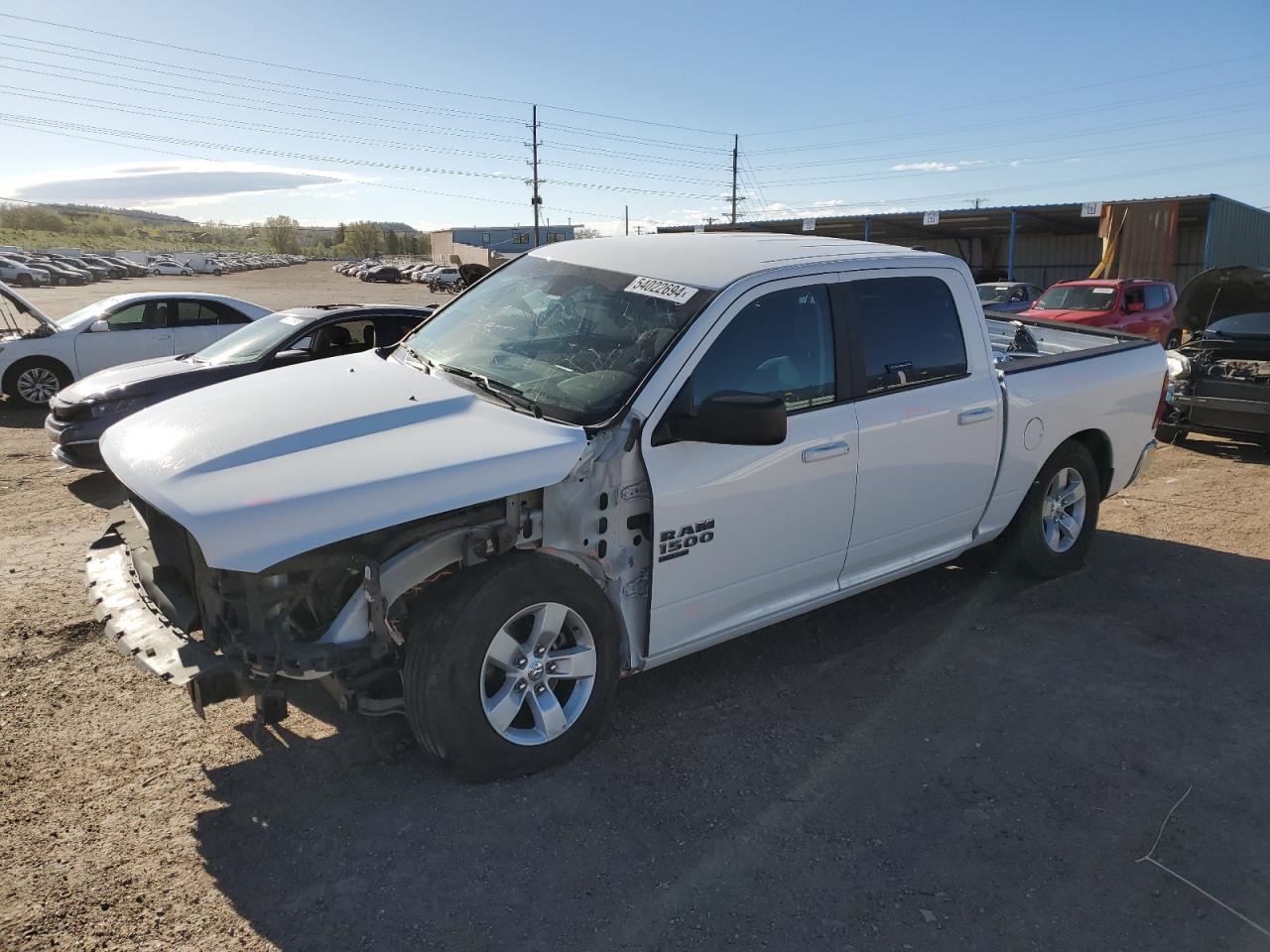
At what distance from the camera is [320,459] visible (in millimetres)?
3094

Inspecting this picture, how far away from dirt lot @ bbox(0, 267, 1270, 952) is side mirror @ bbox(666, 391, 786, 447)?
4.30 ft

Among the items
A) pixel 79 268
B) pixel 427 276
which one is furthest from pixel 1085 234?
pixel 79 268

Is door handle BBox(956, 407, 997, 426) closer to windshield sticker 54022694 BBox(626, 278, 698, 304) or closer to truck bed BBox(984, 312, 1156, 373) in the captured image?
truck bed BBox(984, 312, 1156, 373)

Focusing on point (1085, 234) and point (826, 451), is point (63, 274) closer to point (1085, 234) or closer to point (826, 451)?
point (1085, 234)

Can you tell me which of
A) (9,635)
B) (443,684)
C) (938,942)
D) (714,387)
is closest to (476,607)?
(443,684)

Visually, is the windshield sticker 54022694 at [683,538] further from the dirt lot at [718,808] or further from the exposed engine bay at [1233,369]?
the exposed engine bay at [1233,369]

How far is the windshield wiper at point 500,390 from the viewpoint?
140 inches

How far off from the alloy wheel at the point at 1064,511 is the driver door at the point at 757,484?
1.97 metres

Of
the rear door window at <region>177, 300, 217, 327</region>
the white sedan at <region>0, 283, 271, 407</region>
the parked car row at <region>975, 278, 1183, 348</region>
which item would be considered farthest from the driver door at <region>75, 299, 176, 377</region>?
the parked car row at <region>975, 278, 1183, 348</region>

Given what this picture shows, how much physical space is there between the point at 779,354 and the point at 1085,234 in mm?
36520

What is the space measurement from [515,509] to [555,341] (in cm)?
100

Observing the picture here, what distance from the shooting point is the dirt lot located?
273cm

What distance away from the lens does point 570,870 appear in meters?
2.93

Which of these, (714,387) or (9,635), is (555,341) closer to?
(714,387)
